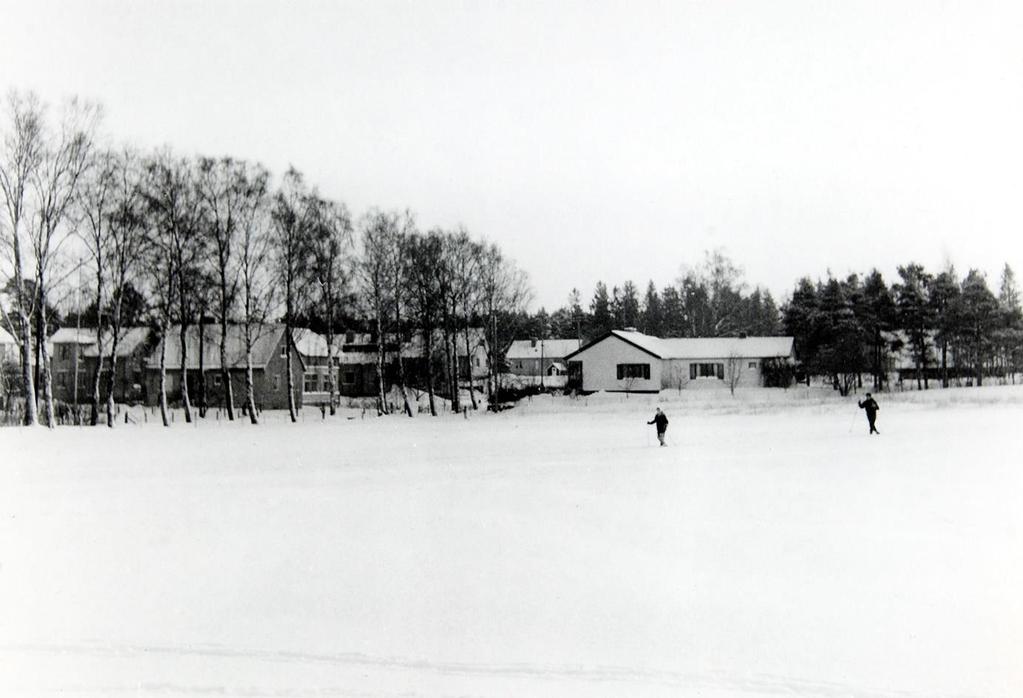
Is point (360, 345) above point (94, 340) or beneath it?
beneath

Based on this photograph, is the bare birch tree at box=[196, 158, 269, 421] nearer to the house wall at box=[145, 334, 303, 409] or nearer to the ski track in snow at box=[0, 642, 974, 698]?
the house wall at box=[145, 334, 303, 409]

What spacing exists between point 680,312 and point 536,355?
18.5 m

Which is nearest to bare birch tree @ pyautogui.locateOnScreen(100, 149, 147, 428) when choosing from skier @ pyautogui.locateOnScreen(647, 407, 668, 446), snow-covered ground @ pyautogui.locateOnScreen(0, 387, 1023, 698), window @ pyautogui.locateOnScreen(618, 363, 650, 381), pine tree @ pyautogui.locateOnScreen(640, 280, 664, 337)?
snow-covered ground @ pyautogui.locateOnScreen(0, 387, 1023, 698)

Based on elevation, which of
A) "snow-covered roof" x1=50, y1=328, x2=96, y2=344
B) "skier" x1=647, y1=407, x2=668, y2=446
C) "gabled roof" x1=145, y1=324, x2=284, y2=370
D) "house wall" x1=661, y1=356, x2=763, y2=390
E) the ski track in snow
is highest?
"snow-covered roof" x1=50, y1=328, x2=96, y2=344

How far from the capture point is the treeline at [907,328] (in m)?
37.2

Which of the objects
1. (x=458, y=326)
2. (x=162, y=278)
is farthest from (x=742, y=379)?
(x=162, y=278)

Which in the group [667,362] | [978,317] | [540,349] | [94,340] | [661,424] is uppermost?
[94,340]

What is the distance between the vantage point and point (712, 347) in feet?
195

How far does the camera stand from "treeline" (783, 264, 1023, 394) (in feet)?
122

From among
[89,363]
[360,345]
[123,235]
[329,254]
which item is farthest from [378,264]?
[89,363]

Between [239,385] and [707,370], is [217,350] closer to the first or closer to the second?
[239,385]

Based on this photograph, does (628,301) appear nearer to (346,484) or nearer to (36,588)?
(346,484)

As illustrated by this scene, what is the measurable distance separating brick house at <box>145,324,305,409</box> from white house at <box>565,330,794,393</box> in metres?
22.6

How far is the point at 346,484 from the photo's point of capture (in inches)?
674
